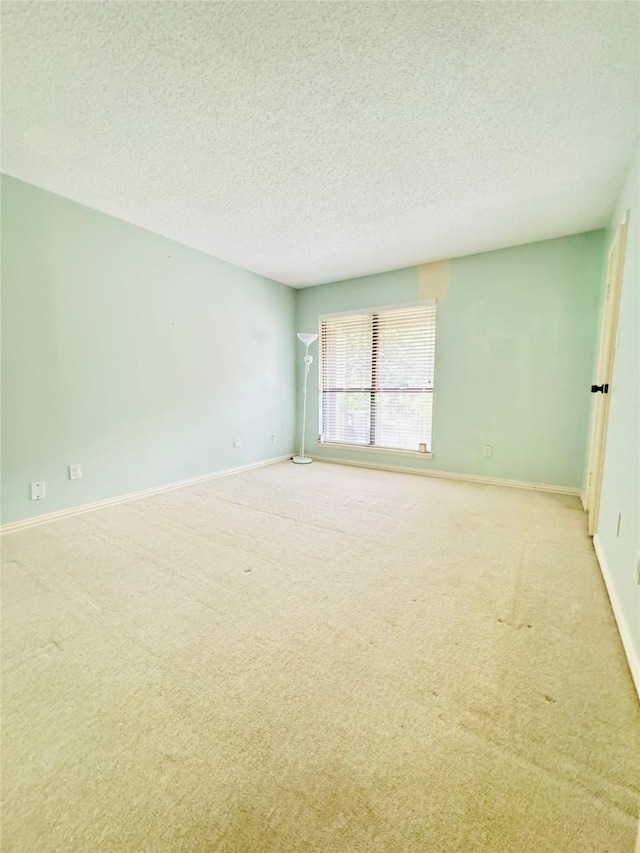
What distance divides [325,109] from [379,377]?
9.18ft

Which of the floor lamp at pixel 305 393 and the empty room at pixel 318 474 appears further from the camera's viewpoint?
the floor lamp at pixel 305 393

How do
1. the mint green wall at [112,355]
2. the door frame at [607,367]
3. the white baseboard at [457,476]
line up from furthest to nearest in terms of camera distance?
the white baseboard at [457,476]
the mint green wall at [112,355]
the door frame at [607,367]

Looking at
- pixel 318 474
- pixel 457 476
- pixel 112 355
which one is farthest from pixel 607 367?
pixel 112 355

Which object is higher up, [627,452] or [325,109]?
[325,109]

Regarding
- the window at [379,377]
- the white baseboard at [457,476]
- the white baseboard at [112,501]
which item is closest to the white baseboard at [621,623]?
the white baseboard at [457,476]

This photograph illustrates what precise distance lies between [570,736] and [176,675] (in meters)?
1.22

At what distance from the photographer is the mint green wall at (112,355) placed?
2305 millimetres

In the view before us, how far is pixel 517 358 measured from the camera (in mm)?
3320

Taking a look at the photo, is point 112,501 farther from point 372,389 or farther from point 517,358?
point 517,358

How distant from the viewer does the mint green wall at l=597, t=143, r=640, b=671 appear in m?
1.29

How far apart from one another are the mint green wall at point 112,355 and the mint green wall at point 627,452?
335cm

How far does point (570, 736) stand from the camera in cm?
94

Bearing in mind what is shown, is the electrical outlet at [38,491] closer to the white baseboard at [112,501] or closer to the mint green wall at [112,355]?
the mint green wall at [112,355]

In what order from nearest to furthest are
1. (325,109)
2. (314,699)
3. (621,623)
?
1. (314,699)
2. (621,623)
3. (325,109)
